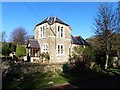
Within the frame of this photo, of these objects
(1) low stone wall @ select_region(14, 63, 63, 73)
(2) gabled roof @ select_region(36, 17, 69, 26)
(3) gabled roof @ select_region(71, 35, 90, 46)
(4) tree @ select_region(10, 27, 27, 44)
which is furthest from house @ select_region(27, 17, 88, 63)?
Result: (4) tree @ select_region(10, 27, 27, 44)

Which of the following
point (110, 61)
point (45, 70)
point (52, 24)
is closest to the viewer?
point (45, 70)

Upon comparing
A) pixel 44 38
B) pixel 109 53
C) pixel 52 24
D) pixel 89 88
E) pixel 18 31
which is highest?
pixel 18 31

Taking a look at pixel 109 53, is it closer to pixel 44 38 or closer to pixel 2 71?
pixel 44 38

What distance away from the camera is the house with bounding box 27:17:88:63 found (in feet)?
123

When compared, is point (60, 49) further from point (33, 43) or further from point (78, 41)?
point (78, 41)

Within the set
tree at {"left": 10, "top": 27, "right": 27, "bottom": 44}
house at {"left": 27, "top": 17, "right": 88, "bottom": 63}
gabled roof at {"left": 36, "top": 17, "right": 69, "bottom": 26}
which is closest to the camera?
house at {"left": 27, "top": 17, "right": 88, "bottom": 63}

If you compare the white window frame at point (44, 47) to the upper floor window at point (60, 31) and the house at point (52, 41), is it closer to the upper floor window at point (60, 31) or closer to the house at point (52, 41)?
the house at point (52, 41)

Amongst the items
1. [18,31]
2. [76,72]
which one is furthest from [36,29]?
[18,31]

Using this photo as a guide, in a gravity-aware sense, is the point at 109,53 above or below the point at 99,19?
below

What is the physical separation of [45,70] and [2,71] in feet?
16.6

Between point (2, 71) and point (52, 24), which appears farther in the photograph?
point (52, 24)

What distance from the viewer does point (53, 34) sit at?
3775 centimetres

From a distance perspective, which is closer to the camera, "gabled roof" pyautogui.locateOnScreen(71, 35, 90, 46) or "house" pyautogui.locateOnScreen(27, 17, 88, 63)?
"house" pyautogui.locateOnScreen(27, 17, 88, 63)

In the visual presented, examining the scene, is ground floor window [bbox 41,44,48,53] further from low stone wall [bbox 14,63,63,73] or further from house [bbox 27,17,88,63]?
low stone wall [bbox 14,63,63,73]
